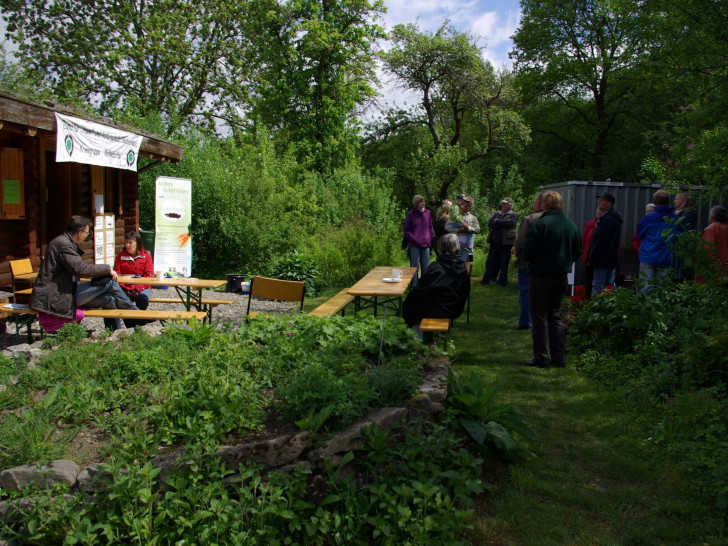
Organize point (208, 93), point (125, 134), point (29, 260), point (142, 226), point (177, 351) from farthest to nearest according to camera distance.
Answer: point (208, 93) < point (142, 226) < point (125, 134) < point (29, 260) < point (177, 351)

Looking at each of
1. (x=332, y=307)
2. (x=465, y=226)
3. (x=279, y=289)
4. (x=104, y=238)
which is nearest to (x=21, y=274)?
(x=104, y=238)

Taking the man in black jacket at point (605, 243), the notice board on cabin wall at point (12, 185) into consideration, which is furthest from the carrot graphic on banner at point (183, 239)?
the man in black jacket at point (605, 243)

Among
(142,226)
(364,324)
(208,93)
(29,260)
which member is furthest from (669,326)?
(208,93)

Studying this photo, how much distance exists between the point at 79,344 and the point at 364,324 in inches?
91.0

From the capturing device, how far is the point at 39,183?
9328mm

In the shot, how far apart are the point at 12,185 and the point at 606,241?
8.44 metres

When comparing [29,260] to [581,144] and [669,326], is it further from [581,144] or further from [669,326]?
[581,144]

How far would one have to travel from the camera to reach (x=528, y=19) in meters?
32.3

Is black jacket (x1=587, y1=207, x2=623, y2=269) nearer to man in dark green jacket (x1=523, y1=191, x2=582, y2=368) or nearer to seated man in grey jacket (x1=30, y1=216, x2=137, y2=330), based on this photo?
man in dark green jacket (x1=523, y1=191, x2=582, y2=368)

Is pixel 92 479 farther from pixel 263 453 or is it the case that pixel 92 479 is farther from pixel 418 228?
pixel 418 228

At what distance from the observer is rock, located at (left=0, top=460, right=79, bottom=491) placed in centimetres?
297

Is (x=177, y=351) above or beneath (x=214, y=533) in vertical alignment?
above

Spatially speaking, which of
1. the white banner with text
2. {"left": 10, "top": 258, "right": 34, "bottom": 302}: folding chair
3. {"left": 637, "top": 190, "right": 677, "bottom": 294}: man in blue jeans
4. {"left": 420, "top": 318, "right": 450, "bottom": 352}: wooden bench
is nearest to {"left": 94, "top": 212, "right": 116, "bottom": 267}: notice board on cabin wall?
the white banner with text

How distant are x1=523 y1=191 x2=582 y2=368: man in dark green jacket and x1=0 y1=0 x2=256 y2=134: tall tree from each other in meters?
22.7
